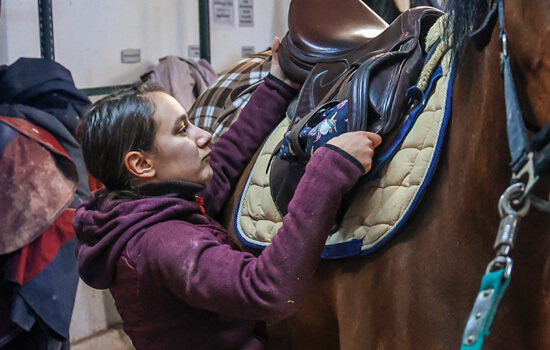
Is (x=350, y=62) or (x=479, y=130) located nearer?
(x=479, y=130)

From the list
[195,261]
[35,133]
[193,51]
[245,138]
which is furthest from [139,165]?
[193,51]

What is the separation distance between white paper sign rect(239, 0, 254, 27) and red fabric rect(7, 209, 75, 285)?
72.0 inches

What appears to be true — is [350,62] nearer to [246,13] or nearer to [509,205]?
[509,205]

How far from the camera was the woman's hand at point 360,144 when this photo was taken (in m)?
0.93

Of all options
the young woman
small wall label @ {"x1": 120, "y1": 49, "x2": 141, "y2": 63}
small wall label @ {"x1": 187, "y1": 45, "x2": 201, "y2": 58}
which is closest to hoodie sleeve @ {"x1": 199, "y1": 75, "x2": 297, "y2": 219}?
the young woman

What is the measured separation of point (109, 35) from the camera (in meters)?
3.12

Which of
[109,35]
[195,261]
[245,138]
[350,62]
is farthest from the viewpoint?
[109,35]

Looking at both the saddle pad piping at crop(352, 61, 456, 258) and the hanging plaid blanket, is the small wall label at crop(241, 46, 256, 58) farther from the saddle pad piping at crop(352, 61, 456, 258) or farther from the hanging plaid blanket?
the saddle pad piping at crop(352, 61, 456, 258)

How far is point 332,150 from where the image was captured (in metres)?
0.94

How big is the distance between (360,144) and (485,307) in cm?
35

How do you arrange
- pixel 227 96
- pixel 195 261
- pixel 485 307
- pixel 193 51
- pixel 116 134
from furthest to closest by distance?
pixel 193 51
pixel 227 96
pixel 116 134
pixel 195 261
pixel 485 307

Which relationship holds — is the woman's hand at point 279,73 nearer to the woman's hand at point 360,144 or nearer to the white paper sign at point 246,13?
the woman's hand at point 360,144

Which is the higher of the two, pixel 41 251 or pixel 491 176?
pixel 491 176

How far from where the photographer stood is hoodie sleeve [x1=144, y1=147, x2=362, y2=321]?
3.04ft
